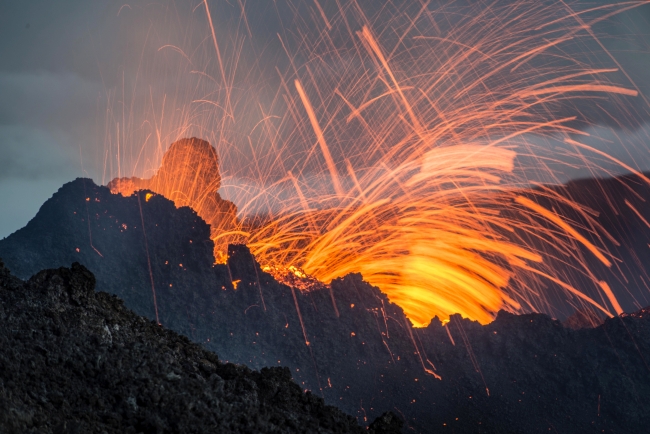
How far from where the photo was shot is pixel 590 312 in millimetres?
31438

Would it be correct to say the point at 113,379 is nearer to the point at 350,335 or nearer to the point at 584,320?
the point at 350,335

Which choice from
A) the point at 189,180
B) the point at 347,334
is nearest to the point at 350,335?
the point at 347,334

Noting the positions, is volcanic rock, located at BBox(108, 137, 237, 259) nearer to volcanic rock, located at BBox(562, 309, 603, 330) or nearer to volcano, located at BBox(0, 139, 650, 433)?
volcano, located at BBox(0, 139, 650, 433)

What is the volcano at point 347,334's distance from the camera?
21.7 m

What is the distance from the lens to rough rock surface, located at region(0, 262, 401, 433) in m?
8.01

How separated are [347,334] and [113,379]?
1539 centimetres

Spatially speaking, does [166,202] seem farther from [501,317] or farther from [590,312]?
[590,312]

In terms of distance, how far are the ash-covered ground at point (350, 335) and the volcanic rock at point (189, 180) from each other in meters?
8.77

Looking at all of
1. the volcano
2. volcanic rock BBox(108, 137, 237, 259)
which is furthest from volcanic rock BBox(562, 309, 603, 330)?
volcanic rock BBox(108, 137, 237, 259)

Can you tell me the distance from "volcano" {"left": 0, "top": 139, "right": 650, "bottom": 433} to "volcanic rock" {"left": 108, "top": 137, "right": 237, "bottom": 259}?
343 inches

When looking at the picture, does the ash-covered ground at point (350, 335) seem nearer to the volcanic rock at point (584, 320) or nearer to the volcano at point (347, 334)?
the volcano at point (347, 334)

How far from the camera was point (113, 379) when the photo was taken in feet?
29.8

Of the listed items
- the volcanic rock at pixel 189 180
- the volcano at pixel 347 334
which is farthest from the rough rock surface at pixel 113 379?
the volcanic rock at pixel 189 180

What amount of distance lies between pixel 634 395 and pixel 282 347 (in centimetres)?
1497
